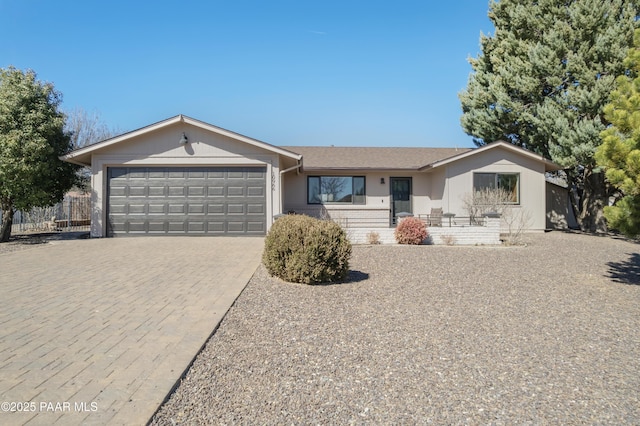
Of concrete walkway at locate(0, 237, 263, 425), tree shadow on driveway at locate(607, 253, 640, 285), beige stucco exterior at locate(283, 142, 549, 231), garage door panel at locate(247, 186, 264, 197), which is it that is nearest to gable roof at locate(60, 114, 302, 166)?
garage door panel at locate(247, 186, 264, 197)

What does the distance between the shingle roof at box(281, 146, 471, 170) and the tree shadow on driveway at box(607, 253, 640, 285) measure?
9.57 meters

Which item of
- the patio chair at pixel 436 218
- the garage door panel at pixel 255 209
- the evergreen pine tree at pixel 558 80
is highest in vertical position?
the evergreen pine tree at pixel 558 80

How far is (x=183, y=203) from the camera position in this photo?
47.6ft

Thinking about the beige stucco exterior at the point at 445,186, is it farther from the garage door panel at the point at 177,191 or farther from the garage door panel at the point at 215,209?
the garage door panel at the point at 177,191

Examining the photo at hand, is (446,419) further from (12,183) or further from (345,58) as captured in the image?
(345,58)

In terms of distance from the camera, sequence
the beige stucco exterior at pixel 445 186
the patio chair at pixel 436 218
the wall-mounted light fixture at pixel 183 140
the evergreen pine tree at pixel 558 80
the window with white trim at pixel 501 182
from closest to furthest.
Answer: the wall-mounted light fixture at pixel 183 140 < the patio chair at pixel 436 218 < the evergreen pine tree at pixel 558 80 < the beige stucco exterior at pixel 445 186 < the window with white trim at pixel 501 182

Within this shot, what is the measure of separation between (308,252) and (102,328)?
11.2 feet

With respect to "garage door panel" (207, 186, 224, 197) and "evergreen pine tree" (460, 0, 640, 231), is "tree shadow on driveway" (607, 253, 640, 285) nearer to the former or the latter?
"evergreen pine tree" (460, 0, 640, 231)

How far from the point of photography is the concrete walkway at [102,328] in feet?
9.95

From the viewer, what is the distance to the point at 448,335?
15.4ft

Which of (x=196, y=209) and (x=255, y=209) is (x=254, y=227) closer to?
(x=255, y=209)

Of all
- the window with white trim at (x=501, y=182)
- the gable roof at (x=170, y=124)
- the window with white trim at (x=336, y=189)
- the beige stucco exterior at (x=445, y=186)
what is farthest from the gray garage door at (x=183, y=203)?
the window with white trim at (x=501, y=182)

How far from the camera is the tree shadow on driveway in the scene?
Answer: 26.4ft

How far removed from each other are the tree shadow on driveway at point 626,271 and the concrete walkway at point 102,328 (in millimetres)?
7717
